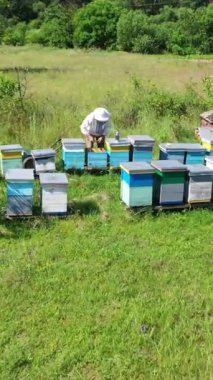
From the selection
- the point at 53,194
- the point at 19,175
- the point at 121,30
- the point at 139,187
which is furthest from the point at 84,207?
the point at 121,30

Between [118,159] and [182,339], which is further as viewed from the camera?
[118,159]

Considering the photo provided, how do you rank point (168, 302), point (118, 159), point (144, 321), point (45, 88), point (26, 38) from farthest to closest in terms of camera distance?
point (26, 38) → point (45, 88) → point (118, 159) → point (168, 302) → point (144, 321)

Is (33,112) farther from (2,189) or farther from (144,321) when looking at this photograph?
(144,321)

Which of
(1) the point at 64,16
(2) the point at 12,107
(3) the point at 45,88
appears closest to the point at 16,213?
(2) the point at 12,107

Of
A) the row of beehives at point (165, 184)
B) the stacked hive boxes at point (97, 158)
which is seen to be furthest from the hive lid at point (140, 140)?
the row of beehives at point (165, 184)

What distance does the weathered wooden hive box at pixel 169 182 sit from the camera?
5645mm

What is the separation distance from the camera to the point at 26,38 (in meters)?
58.8

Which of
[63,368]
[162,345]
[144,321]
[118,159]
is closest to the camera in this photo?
[63,368]

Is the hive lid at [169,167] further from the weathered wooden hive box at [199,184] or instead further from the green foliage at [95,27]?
the green foliage at [95,27]

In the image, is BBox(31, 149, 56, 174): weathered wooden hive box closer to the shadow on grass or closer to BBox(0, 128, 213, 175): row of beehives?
BBox(0, 128, 213, 175): row of beehives

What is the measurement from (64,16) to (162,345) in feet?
215

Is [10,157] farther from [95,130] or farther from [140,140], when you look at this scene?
[140,140]

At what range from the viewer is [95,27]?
2303 inches

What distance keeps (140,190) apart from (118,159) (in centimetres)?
142
